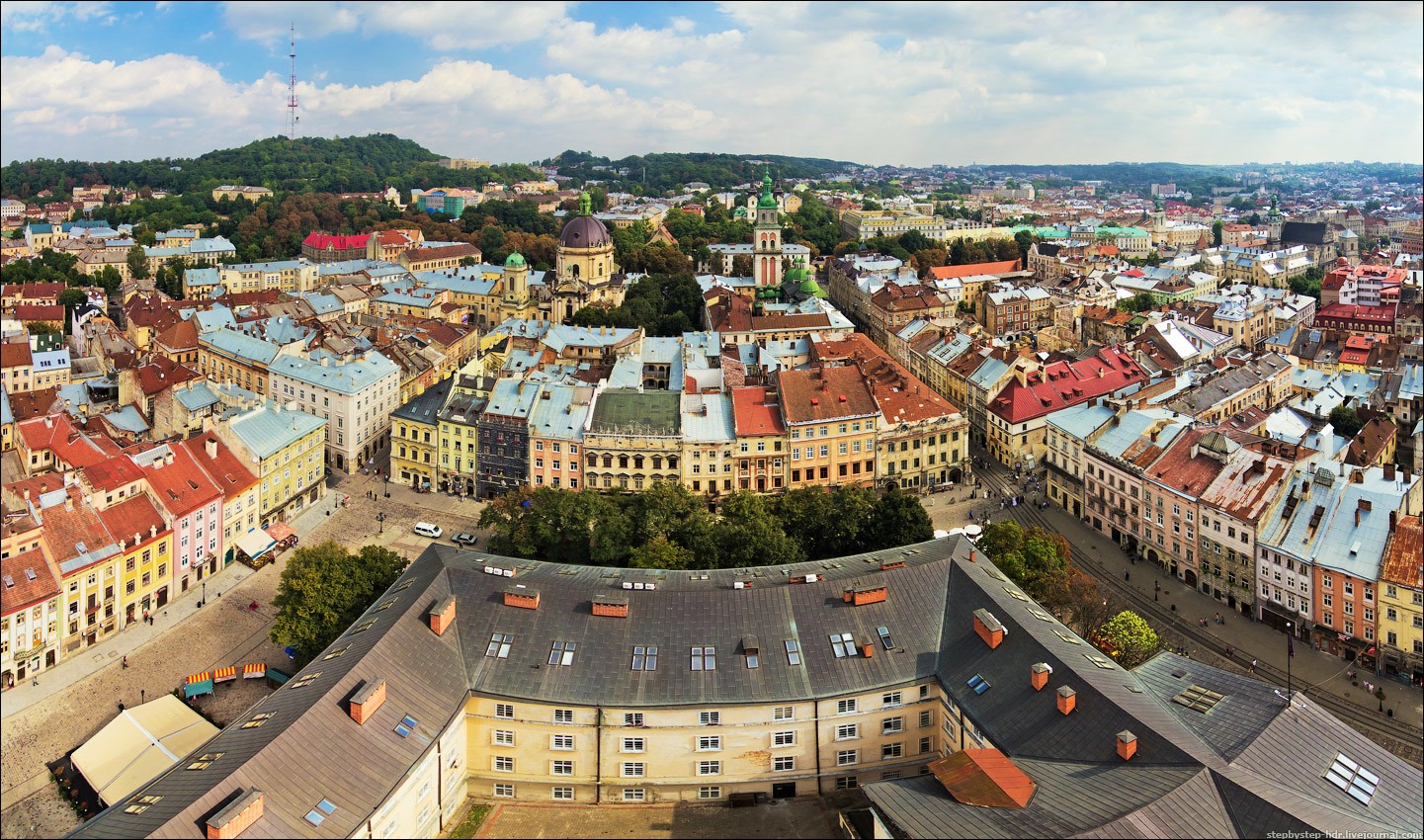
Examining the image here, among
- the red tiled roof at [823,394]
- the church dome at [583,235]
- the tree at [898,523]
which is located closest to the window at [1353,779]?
the tree at [898,523]

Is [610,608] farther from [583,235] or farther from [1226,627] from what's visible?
[583,235]

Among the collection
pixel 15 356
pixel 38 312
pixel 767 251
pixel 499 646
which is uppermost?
pixel 767 251

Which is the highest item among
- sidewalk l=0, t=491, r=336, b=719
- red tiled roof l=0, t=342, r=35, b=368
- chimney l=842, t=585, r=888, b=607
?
red tiled roof l=0, t=342, r=35, b=368

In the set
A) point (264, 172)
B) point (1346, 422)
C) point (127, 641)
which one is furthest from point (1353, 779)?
point (264, 172)

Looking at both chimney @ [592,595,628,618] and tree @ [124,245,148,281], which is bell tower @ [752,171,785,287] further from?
chimney @ [592,595,628,618]

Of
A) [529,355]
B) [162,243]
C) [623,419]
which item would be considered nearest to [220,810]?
[623,419]

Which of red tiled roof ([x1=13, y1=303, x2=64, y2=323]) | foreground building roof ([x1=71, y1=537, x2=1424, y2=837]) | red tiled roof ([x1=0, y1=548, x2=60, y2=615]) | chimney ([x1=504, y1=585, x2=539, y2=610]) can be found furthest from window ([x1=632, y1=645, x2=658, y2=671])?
red tiled roof ([x1=13, y1=303, x2=64, y2=323])
